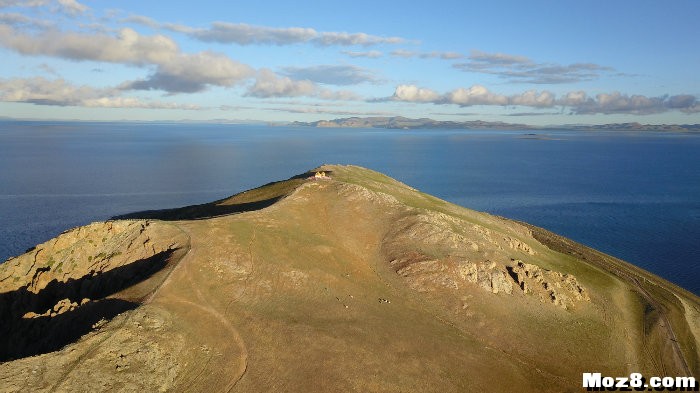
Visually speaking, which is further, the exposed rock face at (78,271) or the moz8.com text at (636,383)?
the moz8.com text at (636,383)

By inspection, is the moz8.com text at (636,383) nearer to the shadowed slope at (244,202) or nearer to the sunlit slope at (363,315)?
the sunlit slope at (363,315)

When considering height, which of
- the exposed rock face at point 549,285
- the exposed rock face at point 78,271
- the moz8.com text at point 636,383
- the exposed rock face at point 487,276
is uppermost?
the exposed rock face at point 78,271

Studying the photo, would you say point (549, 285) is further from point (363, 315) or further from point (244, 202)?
point (244, 202)

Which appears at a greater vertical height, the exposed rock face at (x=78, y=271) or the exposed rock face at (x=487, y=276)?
the exposed rock face at (x=78, y=271)

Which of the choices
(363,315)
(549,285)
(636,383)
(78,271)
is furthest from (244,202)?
(636,383)

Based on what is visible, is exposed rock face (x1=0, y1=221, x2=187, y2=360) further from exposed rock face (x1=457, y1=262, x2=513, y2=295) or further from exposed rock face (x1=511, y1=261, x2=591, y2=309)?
exposed rock face (x1=511, y1=261, x2=591, y2=309)

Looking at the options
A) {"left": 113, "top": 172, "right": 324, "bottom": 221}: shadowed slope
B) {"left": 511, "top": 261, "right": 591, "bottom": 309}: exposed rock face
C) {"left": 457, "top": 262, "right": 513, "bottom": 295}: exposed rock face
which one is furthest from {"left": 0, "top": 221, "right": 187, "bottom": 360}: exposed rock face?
{"left": 511, "top": 261, "right": 591, "bottom": 309}: exposed rock face

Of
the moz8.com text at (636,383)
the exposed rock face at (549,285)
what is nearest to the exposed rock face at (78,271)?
the exposed rock face at (549,285)
